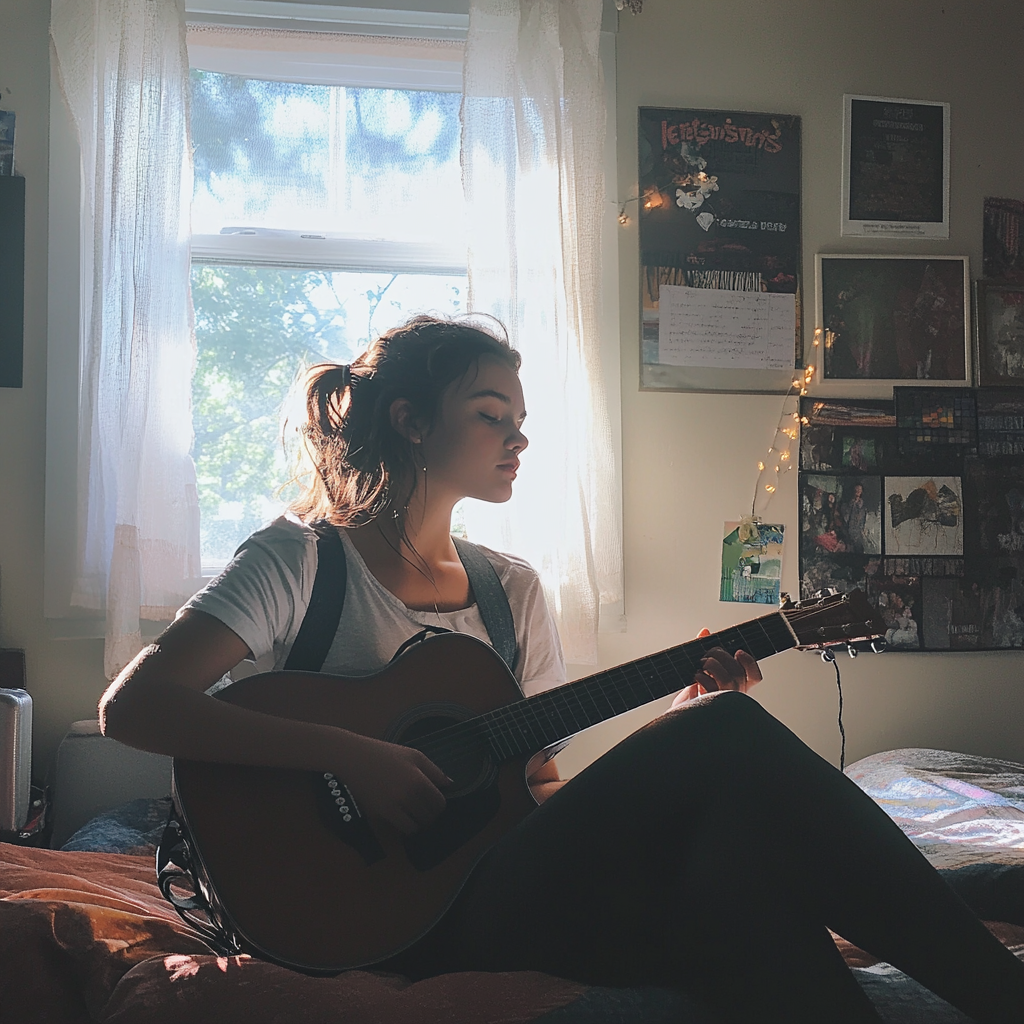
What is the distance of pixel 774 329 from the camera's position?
7.48 ft

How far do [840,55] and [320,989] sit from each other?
95.1 inches

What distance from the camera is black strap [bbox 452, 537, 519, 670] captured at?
4.67 feet

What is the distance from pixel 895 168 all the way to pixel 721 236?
20.3 inches

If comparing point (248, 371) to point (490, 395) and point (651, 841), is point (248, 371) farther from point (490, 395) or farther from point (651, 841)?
point (651, 841)

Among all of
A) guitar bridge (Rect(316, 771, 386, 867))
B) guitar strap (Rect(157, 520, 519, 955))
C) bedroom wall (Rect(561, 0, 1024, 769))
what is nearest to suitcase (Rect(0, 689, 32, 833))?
guitar strap (Rect(157, 520, 519, 955))

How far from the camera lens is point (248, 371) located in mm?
2189

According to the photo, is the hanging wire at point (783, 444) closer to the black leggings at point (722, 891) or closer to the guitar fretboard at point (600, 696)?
the guitar fretboard at point (600, 696)

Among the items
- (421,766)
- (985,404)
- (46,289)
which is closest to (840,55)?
(985,404)

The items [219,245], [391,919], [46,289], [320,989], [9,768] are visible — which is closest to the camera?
[320,989]

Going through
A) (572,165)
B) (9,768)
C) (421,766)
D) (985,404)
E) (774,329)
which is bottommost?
(9,768)

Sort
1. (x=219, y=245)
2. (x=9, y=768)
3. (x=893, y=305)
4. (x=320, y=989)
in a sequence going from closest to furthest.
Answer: (x=320, y=989)
(x=9, y=768)
(x=219, y=245)
(x=893, y=305)

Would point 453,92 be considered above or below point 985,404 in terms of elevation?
above

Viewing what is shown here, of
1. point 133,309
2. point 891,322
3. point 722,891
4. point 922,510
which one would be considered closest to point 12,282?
point 133,309

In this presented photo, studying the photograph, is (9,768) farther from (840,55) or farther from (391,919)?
(840,55)
